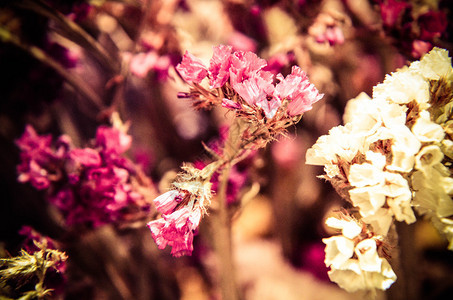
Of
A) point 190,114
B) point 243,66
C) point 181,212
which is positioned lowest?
point 181,212

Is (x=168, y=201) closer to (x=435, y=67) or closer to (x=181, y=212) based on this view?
(x=181, y=212)

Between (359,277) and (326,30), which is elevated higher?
(326,30)

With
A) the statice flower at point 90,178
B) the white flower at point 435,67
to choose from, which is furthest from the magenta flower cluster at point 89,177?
the white flower at point 435,67

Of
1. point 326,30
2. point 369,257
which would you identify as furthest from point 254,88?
point 326,30

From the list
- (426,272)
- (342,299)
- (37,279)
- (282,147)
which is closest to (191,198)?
(37,279)

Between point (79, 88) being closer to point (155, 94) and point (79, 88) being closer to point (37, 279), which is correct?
point (155, 94)

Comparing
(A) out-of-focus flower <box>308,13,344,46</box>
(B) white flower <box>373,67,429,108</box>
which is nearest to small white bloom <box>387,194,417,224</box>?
(B) white flower <box>373,67,429,108</box>
